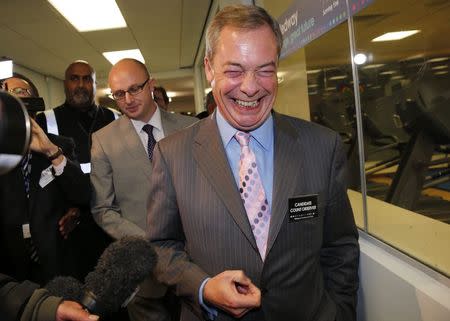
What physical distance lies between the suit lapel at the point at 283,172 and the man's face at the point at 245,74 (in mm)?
105

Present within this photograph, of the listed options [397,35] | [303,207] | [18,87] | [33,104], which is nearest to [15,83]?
[18,87]

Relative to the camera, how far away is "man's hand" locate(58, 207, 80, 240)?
7.34 ft

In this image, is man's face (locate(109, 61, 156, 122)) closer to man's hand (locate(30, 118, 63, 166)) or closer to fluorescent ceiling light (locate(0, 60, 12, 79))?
man's hand (locate(30, 118, 63, 166))

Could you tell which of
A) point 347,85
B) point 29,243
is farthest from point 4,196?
point 347,85

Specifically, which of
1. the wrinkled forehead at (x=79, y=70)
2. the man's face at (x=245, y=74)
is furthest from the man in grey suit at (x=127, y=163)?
the wrinkled forehead at (x=79, y=70)

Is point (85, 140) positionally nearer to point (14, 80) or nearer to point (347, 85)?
point (14, 80)

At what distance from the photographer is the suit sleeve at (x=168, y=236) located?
123 centimetres

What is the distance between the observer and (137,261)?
3.38 ft

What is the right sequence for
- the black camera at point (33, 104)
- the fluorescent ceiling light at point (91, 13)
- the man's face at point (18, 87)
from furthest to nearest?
1. the fluorescent ceiling light at point (91, 13)
2. the man's face at point (18, 87)
3. the black camera at point (33, 104)

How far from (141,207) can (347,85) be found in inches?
68.4

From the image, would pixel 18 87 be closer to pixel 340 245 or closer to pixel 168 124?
pixel 168 124

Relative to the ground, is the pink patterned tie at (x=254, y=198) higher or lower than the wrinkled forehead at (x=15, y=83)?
lower

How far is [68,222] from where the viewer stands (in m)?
2.30

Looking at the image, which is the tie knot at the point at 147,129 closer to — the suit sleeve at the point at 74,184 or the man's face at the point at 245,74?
the suit sleeve at the point at 74,184
